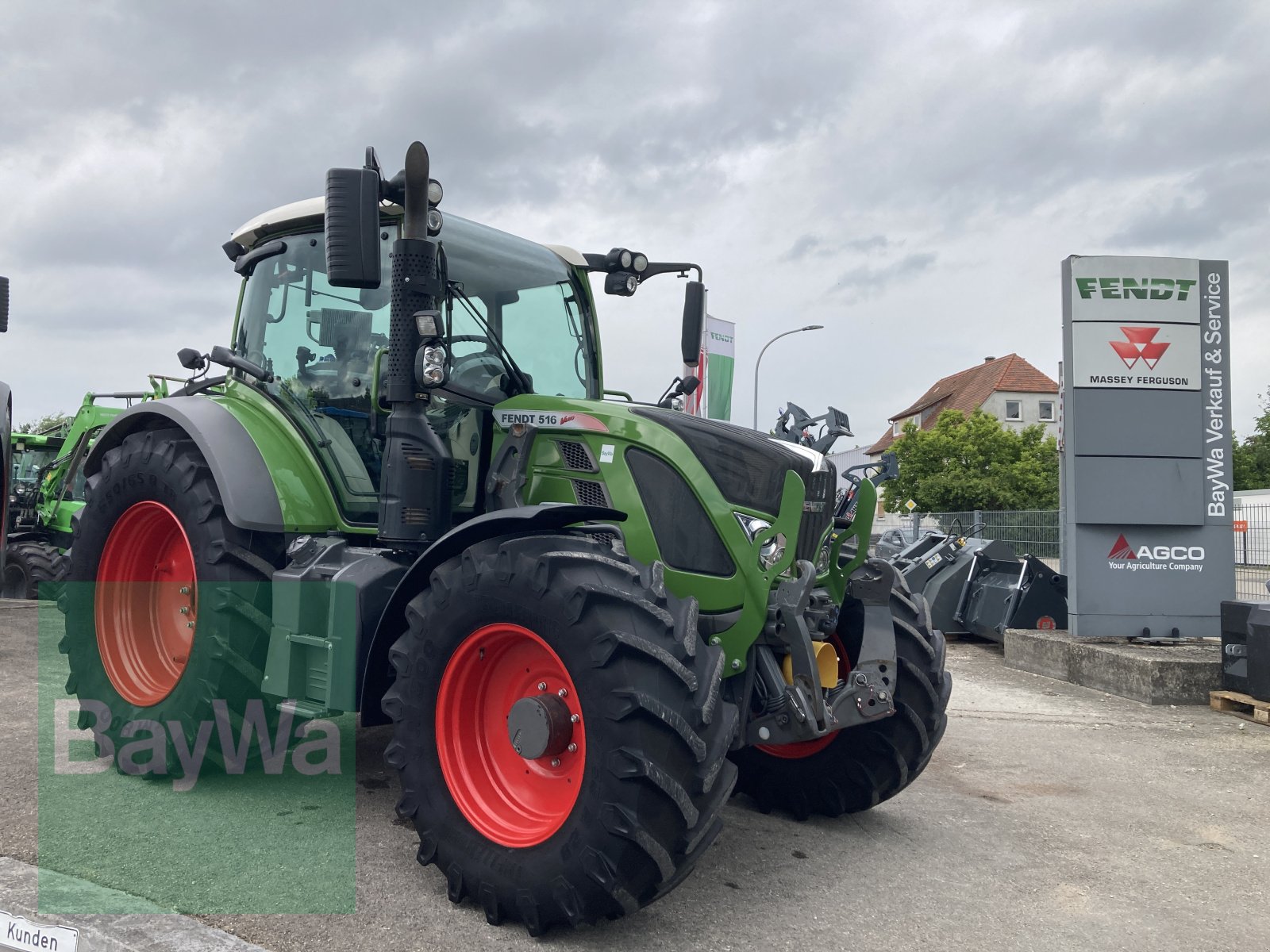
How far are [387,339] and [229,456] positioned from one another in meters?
0.90

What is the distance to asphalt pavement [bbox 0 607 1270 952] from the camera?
3398 mm

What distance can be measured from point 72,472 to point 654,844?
1151 cm

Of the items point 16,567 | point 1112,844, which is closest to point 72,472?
point 16,567

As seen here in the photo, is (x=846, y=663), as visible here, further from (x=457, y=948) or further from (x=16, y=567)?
(x=16, y=567)

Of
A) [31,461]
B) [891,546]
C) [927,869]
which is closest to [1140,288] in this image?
[891,546]

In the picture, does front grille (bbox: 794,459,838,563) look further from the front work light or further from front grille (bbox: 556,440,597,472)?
the front work light

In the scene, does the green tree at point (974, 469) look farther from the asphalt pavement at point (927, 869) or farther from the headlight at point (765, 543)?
the headlight at point (765, 543)

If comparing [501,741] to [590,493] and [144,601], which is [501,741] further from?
[144,601]

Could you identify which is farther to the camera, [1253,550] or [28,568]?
[1253,550]

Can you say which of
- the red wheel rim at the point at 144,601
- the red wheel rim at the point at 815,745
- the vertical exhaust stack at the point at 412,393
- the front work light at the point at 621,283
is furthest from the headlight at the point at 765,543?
the red wheel rim at the point at 144,601

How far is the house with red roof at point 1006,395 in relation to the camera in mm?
65188

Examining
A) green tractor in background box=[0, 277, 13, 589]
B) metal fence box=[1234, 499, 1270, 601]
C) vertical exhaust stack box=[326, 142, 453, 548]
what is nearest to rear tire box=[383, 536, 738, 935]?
vertical exhaust stack box=[326, 142, 453, 548]

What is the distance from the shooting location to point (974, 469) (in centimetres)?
4491

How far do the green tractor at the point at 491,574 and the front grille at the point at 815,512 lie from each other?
26 millimetres
